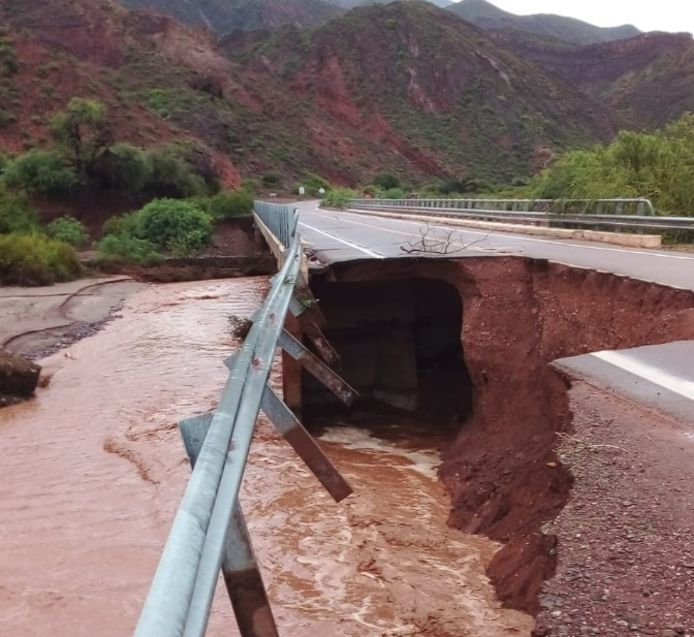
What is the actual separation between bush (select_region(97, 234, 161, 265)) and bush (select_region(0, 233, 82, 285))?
4.35 meters

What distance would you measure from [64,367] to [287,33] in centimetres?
10127

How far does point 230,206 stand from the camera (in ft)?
158

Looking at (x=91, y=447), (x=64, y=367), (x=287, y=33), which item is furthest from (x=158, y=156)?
(x=287, y=33)

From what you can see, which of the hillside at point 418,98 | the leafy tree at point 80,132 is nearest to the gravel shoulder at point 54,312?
the leafy tree at point 80,132

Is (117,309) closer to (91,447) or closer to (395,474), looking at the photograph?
(91,447)

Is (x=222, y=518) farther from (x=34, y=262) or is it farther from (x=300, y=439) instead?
(x=34, y=262)

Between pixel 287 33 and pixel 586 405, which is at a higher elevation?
pixel 287 33

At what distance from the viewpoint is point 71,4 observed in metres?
82.9

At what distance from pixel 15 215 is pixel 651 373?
3794 centimetres

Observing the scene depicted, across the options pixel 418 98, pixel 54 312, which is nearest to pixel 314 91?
pixel 418 98

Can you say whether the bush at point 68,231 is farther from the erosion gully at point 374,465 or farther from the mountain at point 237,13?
the mountain at point 237,13

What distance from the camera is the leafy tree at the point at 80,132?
152ft

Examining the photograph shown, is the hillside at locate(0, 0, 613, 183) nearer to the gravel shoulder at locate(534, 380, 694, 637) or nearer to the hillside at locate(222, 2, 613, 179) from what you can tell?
the hillside at locate(222, 2, 613, 179)

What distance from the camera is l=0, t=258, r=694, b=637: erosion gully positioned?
21.0ft
